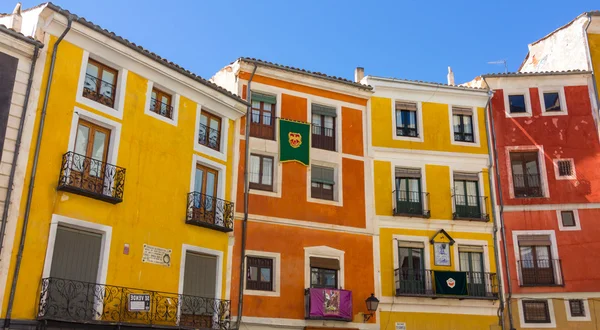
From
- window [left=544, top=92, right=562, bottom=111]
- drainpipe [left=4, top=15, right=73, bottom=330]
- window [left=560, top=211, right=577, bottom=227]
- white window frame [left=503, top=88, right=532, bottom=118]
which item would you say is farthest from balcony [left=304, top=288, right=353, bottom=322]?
window [left=544, top=92, right=562, bottom=111]

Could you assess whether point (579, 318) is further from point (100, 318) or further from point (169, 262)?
point (100, 318)

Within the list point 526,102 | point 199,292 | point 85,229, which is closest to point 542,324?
point 526,102

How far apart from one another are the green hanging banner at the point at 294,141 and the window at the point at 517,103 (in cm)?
868

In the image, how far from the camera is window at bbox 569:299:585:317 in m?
21.9

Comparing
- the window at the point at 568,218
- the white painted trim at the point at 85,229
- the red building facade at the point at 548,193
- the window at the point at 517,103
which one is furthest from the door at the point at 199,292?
the window at the point at 517,103

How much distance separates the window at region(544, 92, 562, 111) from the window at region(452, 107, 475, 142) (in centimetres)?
309

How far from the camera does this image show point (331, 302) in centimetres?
2052

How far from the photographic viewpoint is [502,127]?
81.5 ft

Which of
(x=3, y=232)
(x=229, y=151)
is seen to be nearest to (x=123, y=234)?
(x=3, y=232)

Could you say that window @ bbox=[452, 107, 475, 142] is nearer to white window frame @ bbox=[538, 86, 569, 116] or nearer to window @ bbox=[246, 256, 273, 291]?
white window frame @ bbox=[538, 86, 569, 116]

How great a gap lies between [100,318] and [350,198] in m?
10.1

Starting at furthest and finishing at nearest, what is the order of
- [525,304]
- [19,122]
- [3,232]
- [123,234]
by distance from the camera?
1. [525,304]
2. [123,234]
3. [19,122]
4. [3,232]

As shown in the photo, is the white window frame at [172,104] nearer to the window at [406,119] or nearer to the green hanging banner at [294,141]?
the green hanging banner at [294,141]

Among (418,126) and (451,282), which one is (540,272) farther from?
(418,126)
